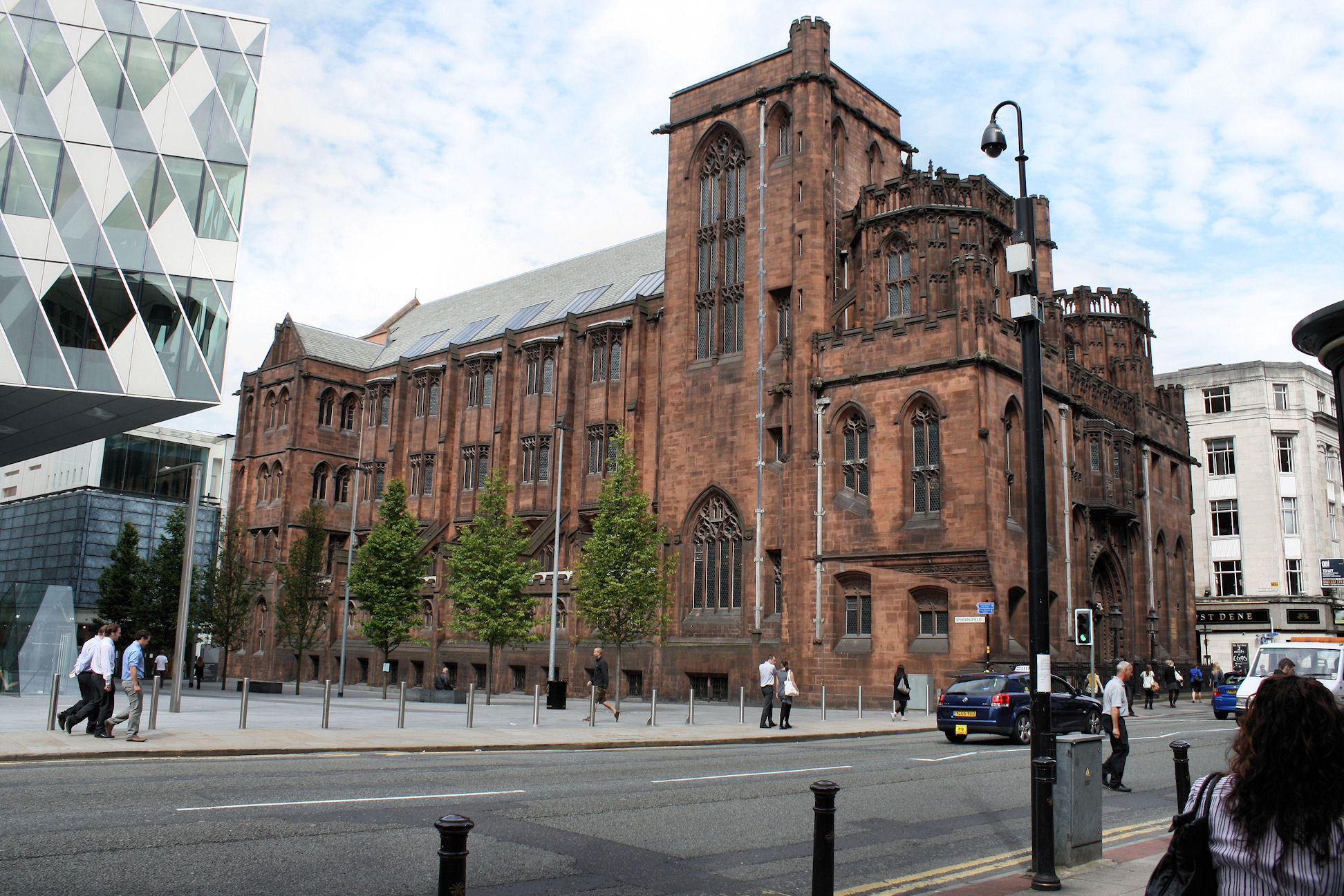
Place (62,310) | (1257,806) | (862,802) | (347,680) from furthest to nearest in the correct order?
(347,680)
(62,310)
(862,802)
(1257,806)

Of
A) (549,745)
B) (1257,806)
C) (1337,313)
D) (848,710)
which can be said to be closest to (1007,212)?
(848,710)

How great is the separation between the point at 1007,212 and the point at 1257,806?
1489 inches

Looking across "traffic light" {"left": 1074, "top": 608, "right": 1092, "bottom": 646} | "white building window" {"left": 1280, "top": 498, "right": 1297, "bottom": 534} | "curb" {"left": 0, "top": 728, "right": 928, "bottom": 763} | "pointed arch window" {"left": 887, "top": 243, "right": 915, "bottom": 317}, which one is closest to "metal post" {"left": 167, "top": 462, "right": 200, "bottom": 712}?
"curb" {"left": 0, "top": 728, "right": 928, "bottom": 763}

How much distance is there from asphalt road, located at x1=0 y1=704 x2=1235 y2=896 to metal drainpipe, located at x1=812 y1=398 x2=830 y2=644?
18.1 metres

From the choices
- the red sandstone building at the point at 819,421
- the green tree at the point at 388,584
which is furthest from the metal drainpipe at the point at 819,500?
the green tree at the point at 388,584

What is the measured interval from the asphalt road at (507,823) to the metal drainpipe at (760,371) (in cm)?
2046

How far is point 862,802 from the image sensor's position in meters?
11.8

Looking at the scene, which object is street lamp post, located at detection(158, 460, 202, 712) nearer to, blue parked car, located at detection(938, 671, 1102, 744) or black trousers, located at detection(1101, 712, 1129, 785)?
blue parked car, located at detection(938, 671, 1102, 744)

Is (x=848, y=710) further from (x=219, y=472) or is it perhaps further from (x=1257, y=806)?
(x=219, y=472)

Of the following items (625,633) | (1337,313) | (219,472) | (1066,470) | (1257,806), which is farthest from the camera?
(219,472)

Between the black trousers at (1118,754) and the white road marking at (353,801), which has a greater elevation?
the black trousers at (1118,754)

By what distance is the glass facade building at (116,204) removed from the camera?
26250 mm

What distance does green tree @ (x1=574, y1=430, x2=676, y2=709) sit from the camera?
31.4 m

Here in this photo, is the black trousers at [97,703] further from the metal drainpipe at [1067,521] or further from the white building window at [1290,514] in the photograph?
the white building window at [1290,514]
